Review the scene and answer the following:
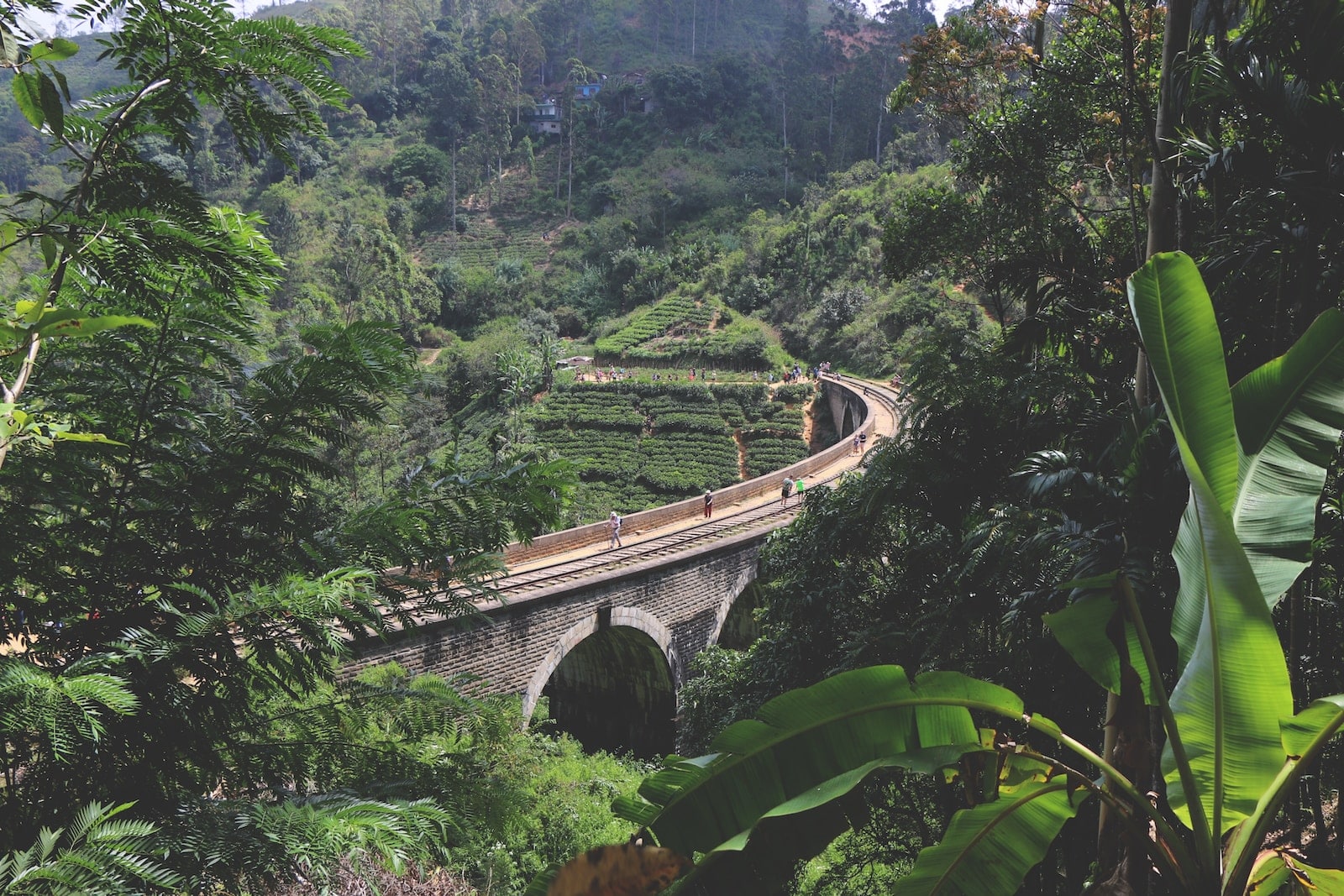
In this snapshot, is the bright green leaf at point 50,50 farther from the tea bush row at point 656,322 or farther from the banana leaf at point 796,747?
the tea bush row at point 656,322

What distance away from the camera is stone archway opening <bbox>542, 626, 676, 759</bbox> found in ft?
54.6

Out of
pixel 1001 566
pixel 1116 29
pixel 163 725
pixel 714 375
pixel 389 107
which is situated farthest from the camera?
pixel 389 107

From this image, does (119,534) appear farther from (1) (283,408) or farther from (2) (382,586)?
(2) (382,586)

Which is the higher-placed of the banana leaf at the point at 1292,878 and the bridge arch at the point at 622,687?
the banana leaf at the point at 1292,878

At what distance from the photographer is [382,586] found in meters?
3.16

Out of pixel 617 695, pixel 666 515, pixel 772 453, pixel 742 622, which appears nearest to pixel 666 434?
pixel 772 453

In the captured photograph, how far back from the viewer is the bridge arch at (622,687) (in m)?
16.1

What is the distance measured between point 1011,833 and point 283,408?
8.24 ft

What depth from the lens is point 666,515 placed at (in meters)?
19.0

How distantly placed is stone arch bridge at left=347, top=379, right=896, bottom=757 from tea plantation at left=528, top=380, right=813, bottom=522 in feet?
29.3

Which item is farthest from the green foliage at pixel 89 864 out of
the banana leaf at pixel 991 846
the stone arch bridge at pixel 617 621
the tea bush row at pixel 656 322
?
the tea bush row at pixel 656 322

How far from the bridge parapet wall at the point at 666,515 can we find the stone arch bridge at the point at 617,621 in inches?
1.4

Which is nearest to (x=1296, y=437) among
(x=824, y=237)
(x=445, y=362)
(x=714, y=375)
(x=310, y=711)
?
(x=310, y=711)

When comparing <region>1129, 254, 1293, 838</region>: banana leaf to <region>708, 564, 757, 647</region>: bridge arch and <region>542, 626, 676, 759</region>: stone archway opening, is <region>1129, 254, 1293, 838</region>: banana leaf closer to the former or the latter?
<region>542, 626, 676, 759</region>: stone archway opening
